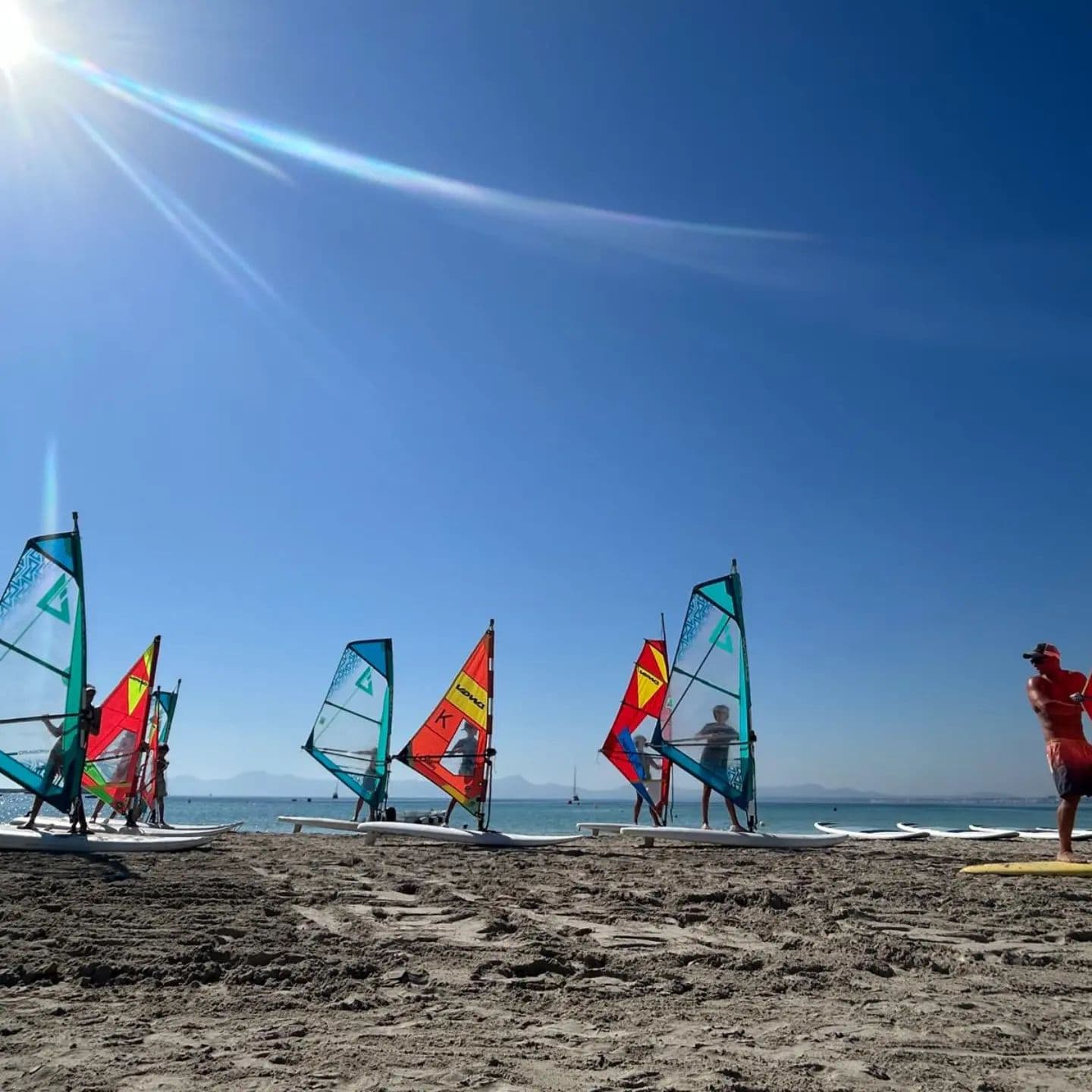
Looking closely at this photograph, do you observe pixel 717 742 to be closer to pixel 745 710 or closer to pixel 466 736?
pixel 745 710

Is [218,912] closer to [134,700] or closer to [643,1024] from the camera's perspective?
[643,1024]

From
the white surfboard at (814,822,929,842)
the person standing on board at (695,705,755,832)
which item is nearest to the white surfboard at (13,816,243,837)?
the person standing on board at (695,705,755,832)

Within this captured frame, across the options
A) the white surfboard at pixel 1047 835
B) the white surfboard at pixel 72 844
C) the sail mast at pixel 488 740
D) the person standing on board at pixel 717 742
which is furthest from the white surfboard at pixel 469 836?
the white surfboard at pixel 1047 835

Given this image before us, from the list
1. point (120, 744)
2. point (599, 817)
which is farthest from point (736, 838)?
point (599, 817)

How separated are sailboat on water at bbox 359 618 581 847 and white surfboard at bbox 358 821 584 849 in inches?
20.0

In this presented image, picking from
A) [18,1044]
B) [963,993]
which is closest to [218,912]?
[18,1044]

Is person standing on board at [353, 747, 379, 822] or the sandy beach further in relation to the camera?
person standing on board at [353, 747, 379, 822]

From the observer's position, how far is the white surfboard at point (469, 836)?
11234 millimetres

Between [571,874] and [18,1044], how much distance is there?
563cm

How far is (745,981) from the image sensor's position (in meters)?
3.42

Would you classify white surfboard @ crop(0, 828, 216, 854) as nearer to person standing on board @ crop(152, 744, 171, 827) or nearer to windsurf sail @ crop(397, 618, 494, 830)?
windsurf sail @ crop(397, 618, 494, 830)

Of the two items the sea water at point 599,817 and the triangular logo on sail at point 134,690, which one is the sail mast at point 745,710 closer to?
the sea water at point 599,817

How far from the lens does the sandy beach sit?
2.38 metres

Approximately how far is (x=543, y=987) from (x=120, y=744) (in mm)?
14338
